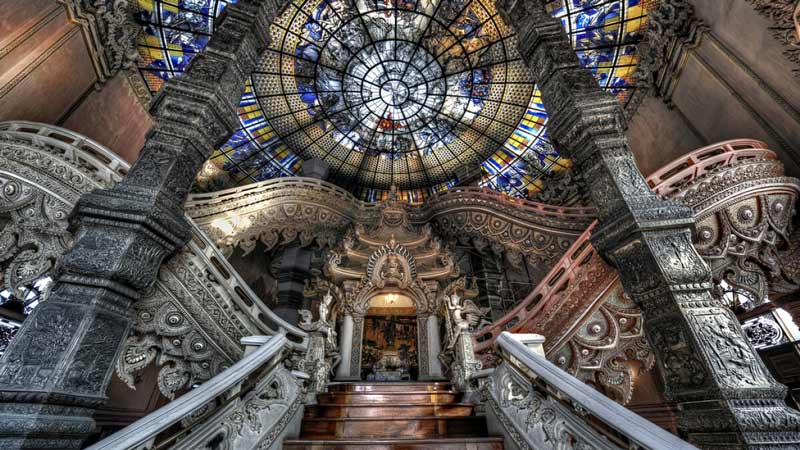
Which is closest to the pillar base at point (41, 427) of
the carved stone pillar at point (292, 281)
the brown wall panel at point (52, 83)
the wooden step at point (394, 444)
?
the wooden step at point (394, 444)

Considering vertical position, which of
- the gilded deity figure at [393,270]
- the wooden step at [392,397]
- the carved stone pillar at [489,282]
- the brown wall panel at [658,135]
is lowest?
the wooden step at [392,397]

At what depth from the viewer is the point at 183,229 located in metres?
3.17

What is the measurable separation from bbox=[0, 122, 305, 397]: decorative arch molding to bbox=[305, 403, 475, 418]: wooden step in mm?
1037

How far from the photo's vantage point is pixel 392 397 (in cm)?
423

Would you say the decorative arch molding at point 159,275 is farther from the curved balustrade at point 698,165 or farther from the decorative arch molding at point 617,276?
the curved balustrade at point 698,165

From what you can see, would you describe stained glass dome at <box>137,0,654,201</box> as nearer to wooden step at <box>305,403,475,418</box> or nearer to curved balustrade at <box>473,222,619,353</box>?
curved balustrade at <box>473,222,619,353</box>

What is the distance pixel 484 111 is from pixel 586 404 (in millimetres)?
11545

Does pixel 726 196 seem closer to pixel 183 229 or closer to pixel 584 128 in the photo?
pixel 584 128

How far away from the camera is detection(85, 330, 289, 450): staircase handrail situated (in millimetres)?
1669

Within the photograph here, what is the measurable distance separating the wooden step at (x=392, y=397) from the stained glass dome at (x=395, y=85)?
33.9 ft

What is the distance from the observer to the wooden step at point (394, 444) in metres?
2.78

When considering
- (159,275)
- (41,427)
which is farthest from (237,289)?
(41,427)

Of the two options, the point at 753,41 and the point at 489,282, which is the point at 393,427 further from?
the point at 489,282

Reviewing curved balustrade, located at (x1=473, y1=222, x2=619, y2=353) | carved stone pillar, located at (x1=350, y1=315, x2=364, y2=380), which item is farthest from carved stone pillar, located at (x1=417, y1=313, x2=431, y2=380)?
curved balustrade, located at (x1=473, y1=222, x2=619, y2=353)
